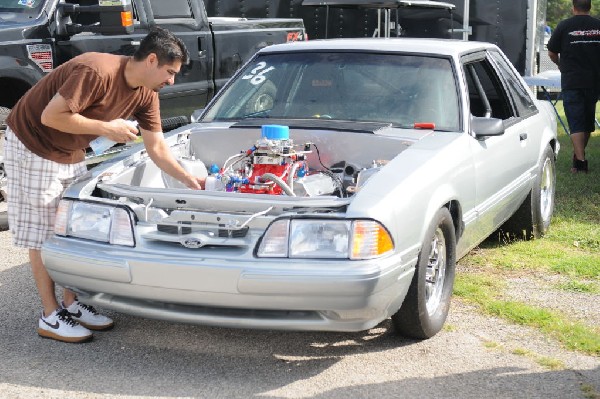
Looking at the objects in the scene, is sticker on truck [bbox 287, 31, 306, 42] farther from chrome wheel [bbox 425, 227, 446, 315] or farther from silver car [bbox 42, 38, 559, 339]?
chrome wheel [bbox 425, 227, 446, 315]

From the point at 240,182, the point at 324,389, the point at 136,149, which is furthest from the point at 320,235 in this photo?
the point at 136,149

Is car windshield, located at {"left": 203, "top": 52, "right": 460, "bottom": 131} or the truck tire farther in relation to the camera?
the truck tire

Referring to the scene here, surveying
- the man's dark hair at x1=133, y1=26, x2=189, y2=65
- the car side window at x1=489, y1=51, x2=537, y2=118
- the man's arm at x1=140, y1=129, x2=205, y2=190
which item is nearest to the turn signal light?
the man's arm at x1=140, y1=129, x2=205, y2=190

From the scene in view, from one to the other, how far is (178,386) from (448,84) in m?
2.48

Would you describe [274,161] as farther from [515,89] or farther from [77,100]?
[515,89]

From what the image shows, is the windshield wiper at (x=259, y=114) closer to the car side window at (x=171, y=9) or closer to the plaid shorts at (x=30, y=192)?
the plaid shorts at (x=30, y=192)

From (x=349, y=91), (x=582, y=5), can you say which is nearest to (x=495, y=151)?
(x=349, y=91)

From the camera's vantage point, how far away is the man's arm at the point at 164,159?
503 cm

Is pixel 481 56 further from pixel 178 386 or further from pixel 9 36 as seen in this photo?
pixel 9 36

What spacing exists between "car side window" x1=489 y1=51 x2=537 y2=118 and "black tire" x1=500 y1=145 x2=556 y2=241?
1.10ft

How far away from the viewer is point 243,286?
402 centimetres

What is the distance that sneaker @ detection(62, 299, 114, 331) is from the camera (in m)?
4.86

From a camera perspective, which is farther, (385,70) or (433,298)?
(385,70)

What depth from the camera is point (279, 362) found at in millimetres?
4430
